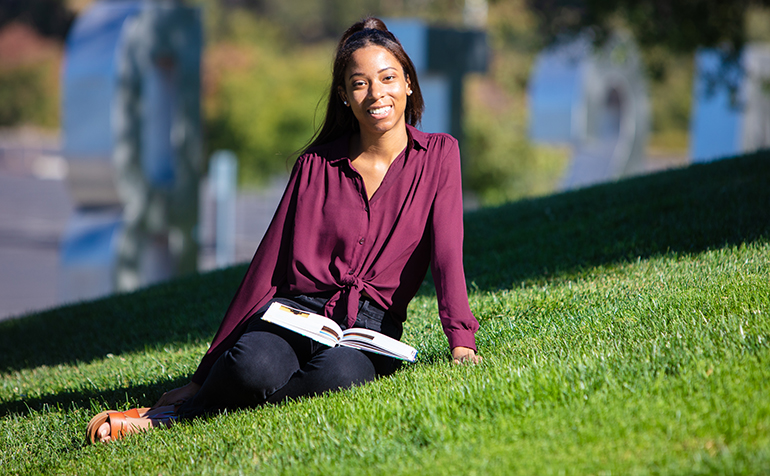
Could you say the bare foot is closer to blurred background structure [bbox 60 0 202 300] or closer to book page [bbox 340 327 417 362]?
book page [bbox 340 327 417 362]

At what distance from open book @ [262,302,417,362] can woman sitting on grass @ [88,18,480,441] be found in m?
0.07

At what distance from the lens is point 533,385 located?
3.12 metres

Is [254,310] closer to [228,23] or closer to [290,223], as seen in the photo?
[290,223]

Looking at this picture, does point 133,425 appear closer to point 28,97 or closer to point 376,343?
point 376,343

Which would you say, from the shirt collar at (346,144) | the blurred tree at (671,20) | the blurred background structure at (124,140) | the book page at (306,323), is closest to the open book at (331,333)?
the book page at (306,323)

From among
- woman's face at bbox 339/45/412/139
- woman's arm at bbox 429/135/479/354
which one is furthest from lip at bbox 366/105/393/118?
woman's arm at bbox 429/135/479/354

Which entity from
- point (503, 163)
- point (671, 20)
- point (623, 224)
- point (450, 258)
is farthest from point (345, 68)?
point (503, 163)

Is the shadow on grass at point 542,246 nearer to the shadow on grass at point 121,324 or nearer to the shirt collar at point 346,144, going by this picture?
the shadow on grass at point 121,324

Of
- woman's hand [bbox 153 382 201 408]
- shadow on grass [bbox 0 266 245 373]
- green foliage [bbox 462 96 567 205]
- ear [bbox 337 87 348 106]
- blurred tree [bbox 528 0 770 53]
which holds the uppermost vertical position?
blurred tree [bbox 528 0 770 53]

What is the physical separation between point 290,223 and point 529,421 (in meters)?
1.44

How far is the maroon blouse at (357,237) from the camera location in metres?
3.53

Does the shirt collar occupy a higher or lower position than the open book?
higher

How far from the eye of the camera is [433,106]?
1241 centimetres

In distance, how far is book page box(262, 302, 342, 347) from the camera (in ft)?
10.8
